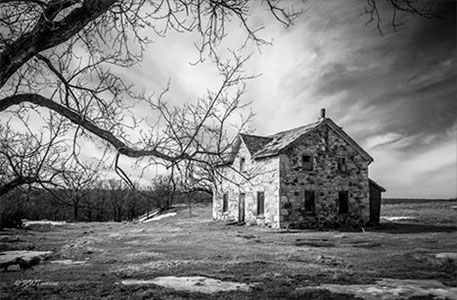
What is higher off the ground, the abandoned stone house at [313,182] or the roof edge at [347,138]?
the roof edge at [347,138]

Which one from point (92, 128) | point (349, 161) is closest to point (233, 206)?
point (349, 161)

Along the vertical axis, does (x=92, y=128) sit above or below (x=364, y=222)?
above

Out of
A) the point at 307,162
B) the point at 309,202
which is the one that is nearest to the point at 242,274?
the point at 309,202

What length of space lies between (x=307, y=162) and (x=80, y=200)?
17.9 meters

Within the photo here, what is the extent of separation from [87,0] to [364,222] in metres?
24.8

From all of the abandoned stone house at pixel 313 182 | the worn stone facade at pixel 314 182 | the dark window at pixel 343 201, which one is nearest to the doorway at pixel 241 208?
the abandoned stone house at pixel 313 182

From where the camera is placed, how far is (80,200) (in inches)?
348

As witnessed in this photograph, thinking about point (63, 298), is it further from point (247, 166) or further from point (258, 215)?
point (247, 166)

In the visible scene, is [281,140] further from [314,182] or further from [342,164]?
[342,164]

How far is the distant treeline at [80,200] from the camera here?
5.29 m

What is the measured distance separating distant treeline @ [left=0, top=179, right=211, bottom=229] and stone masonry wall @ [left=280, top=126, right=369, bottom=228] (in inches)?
348

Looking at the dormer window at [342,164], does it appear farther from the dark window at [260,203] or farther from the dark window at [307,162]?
the dark window at [260,203]

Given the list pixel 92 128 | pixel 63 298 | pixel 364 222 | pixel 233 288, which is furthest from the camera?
pixel 364 222

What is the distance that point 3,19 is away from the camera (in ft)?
14.8
